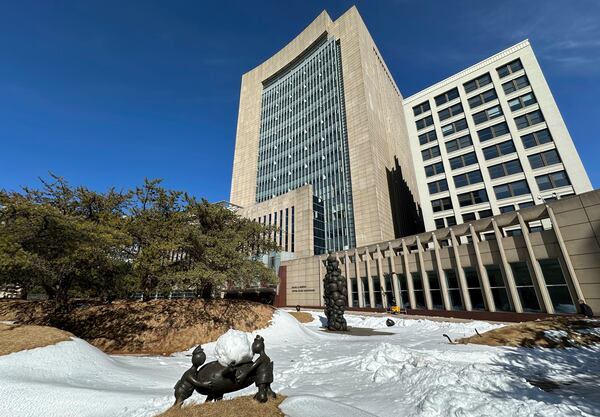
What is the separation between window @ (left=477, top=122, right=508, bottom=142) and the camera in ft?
139

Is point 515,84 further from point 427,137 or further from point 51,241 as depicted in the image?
point 51,241

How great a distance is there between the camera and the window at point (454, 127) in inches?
1834

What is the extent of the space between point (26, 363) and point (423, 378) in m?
11.3

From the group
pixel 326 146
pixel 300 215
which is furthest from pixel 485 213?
pixel 326 146

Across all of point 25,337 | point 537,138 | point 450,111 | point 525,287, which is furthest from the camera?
point 450,111

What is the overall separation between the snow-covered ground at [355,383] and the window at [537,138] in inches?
1525

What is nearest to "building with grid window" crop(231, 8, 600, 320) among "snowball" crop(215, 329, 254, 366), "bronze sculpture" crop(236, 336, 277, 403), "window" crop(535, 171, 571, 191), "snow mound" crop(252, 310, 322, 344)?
→ "window" crop(535, 171, 571, 191)

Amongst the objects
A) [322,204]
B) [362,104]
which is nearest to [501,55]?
[362,104]

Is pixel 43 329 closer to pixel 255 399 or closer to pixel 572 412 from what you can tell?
pixel 255 399

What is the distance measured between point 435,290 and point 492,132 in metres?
30.7

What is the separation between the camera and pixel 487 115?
44.5 metres

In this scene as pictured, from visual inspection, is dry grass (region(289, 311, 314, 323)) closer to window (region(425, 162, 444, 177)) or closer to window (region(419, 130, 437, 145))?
window (region(425, 162, 444, 177))

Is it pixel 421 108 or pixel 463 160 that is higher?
pixel 421 108

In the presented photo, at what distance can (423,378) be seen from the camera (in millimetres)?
7359
